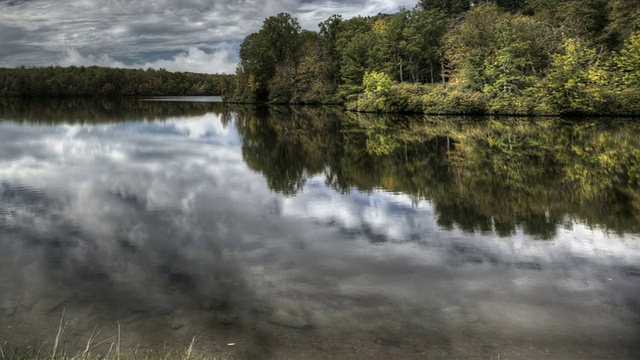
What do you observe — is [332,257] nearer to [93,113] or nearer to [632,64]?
[632,64]

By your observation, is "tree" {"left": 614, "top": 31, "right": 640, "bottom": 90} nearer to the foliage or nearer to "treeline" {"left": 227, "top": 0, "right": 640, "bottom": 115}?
"treeline" {"left": 227, "top": 0, "right": 640, "bottom": 115}

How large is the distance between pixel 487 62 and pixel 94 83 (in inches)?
5166

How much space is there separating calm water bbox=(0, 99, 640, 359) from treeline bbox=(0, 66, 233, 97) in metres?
108

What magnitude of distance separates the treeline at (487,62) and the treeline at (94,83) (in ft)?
167

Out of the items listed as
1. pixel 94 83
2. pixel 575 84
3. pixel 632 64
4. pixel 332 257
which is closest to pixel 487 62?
pixel 575 84

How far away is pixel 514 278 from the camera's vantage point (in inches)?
277

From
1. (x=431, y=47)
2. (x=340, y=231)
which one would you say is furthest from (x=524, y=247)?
(x=431, y=47)

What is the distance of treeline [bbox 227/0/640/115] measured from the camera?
1479 inches

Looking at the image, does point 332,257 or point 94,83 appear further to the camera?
point 94,83

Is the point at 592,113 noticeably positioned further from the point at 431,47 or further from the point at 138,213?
the point at 138,213

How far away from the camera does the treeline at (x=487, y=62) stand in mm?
37562

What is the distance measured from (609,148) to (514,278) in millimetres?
16319

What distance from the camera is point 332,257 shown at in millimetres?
8062

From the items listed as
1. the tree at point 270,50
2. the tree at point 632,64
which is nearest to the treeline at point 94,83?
the tree at point 270,50
